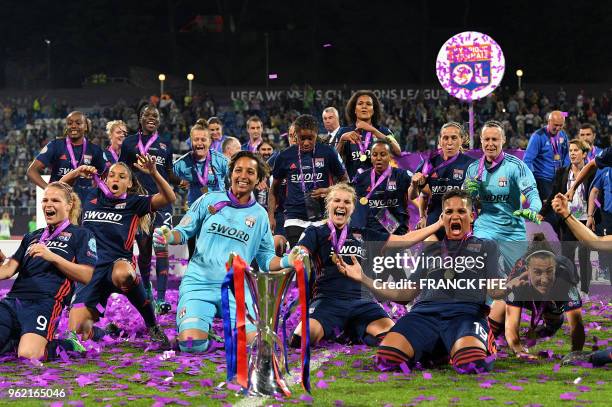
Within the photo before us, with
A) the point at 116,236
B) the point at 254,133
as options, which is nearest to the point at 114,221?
the point at 116,236

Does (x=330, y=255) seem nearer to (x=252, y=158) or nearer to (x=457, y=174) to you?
(x=252, y=158)

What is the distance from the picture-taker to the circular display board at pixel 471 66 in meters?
18.1

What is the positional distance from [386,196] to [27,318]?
11.8ft

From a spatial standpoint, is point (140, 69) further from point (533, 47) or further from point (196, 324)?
point (196, 324)

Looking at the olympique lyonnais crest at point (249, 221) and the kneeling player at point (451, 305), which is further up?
the olympique lyonnais crest at point (249, 221)

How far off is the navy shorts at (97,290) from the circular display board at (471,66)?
38.1 feet

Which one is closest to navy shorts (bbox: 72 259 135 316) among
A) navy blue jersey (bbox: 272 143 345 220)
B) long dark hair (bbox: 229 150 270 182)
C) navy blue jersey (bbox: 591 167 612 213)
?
long dark hair (bbox: 229 150 270 182)

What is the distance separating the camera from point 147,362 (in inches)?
249

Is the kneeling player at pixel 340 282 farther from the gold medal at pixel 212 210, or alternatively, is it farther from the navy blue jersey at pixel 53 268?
the navy blue jersey at pixel 53 268

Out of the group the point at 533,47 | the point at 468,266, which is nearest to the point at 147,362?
the point at 468,266

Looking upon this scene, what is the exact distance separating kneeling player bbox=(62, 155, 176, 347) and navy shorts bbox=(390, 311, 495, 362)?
6.66 ft

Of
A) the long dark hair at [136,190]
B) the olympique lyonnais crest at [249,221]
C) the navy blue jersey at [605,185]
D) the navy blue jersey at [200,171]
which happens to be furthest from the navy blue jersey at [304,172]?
the navy blue jersey at [605,185]

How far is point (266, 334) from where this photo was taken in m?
5.06

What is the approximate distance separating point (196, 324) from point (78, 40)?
3868cm
